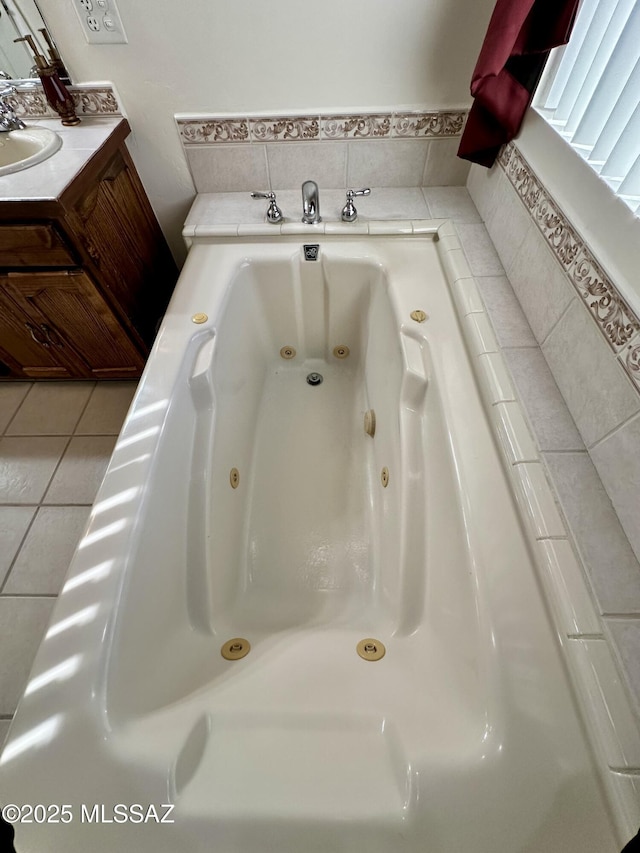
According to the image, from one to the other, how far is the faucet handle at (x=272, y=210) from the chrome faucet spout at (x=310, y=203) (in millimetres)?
87

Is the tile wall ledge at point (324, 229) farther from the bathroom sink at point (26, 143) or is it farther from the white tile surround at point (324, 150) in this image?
the bathroom sink at point (26, 143)

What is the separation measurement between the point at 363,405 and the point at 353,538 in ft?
1.74

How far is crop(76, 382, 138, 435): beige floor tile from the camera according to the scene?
156 centimetres

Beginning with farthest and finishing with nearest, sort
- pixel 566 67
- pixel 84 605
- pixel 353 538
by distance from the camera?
pixel 353 538
pixel 566 67
pixel 84 605

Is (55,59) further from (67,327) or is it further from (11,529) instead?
(11,529)

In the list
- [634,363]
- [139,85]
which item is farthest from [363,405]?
[139,85]

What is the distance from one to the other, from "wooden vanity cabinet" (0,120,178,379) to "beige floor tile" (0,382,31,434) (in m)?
0.08

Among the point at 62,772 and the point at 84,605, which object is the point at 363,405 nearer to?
the point at 84,605

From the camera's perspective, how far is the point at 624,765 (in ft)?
1.73

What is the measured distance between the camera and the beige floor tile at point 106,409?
1559mm

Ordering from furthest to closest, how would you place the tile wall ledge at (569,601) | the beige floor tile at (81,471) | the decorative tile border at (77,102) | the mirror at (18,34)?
the beige floor tile at (81,471) < the decorative tile border at (77,102) < the mirror at (18,34) < the tile wall ledge at (569,601)

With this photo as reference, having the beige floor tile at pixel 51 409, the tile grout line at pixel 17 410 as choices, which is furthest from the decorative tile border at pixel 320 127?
the tile grout line at pixel 17 410

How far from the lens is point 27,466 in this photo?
1.47 meters

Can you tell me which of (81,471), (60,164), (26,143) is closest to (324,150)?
(60,164)
